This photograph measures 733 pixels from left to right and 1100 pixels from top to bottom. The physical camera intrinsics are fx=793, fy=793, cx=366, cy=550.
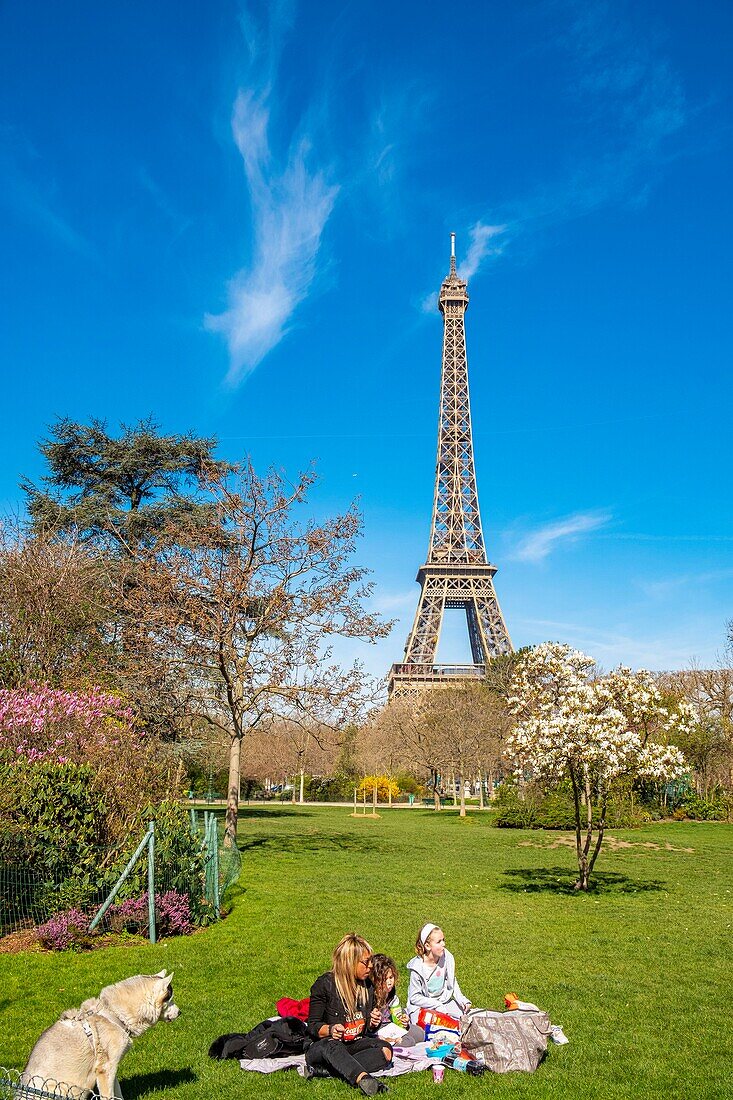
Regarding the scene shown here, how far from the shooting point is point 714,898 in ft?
45.4

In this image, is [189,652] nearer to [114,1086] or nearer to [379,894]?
[379,894]

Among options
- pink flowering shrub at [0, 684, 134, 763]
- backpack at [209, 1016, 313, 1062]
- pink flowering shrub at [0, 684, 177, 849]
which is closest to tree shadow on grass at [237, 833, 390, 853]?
pink flowering shrub at [0, 684, 177, 849]

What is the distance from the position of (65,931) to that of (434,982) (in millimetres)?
5242

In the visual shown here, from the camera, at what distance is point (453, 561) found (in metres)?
60.1

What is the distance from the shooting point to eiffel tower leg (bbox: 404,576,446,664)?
57.2 metres

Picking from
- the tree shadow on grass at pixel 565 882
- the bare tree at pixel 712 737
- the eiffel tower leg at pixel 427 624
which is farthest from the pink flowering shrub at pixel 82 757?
the eiffel tower leg at pixel 427 624

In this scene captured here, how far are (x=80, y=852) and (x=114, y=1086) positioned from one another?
581 centimetres

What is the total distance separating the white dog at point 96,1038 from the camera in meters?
4.17

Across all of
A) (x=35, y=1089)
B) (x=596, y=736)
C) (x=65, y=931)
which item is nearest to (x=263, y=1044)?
(x=35, y=1089)

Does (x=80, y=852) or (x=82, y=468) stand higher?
(x=82, y=468)

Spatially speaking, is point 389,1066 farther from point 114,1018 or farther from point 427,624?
point 427,624

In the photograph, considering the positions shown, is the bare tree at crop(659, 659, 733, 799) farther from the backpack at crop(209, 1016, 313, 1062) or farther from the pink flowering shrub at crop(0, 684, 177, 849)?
Result: the backpack at crop(209, 1016, 313, 1062)

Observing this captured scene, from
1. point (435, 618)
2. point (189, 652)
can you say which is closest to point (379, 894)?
point (189, 652)

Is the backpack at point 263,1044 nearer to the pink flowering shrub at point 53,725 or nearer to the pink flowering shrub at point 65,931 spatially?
the pink flowering shrub at point 65,931
